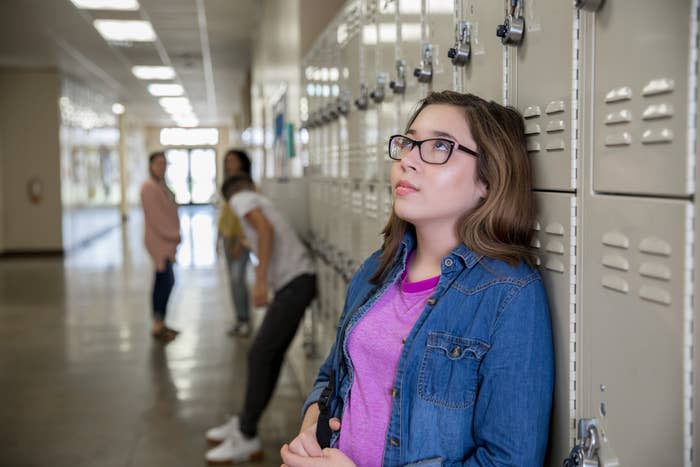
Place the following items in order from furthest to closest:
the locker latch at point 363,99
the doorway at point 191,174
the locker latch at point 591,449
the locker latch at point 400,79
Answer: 1. the doorway at point 191,174
2. the locker latch at point 363,99
3. the locker latch at point 400,79
4. the locker latch at point 591,449

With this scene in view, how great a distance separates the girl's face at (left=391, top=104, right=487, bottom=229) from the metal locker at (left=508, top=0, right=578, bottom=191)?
13 centimetres

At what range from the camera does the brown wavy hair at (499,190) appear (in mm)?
1396

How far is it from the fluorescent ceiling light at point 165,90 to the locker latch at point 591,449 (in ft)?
53.6

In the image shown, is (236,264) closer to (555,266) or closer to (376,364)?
(376,364)

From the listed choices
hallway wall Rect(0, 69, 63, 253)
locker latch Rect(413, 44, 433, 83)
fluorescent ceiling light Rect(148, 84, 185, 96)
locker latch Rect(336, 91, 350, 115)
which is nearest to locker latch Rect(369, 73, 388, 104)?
locker latch Rect(413, 44, 433, 83)

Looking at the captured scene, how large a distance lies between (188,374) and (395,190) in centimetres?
406

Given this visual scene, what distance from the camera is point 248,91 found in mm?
15312

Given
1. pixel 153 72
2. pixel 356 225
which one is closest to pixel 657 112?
pixel 356 225

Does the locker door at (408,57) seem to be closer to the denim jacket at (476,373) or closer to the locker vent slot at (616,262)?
the denim jacket at (476,373)

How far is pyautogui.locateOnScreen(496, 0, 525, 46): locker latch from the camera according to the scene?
1459 mm

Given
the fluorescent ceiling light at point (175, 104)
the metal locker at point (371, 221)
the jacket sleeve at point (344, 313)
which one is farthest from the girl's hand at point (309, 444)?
the fluorescent ceiling light at point (175, 104)

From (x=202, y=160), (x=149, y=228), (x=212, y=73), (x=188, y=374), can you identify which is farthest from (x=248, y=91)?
(x=202, y=160)

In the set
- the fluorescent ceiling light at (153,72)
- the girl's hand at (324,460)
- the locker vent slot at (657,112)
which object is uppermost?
the fluorescent ceiling light at (153,72)

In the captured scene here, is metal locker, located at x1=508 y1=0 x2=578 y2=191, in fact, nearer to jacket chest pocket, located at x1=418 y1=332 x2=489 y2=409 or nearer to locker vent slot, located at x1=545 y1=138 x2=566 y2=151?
locker vent slot, located at x1=545 y1=138 x2=566 y2=151
